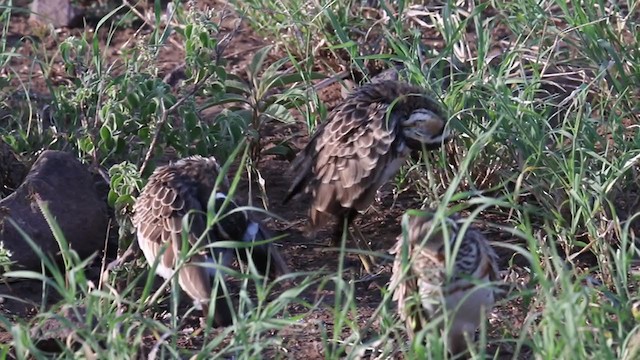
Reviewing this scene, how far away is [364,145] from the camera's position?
5.39 m

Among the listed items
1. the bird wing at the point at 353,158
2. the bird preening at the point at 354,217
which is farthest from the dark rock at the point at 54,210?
the bird wing at the point at 353,158

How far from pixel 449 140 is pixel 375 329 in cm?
115

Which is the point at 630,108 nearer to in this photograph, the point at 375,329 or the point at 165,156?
the point at 375,329

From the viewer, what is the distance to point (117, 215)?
17.3 feet

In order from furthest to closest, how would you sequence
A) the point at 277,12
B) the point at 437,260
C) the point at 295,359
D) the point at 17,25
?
1. the point at 17,25
2. the point at 277,12
3. the point at 295,359
4. the point at 437,260

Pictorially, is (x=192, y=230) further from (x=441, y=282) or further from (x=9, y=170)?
(x=9, y=170)

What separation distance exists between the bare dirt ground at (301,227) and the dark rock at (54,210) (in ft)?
0.74

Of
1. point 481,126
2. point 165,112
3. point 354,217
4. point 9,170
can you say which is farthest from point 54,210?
point 481,126

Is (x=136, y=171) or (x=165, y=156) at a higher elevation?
(x=136, y=171)

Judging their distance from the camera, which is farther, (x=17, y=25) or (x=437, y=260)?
(x=17, y=25)

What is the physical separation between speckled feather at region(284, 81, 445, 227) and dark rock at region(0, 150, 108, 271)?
858mm

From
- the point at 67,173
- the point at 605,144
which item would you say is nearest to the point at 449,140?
the point at 605,144

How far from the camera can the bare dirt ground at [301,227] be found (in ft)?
15.8

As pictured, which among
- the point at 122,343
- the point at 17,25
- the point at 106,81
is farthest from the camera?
the point at 17,25
